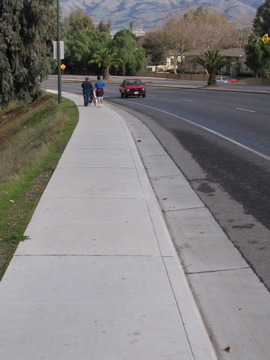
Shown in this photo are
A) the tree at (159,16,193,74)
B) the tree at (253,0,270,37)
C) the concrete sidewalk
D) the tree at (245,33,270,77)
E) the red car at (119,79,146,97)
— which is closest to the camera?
the concrete sidewalk

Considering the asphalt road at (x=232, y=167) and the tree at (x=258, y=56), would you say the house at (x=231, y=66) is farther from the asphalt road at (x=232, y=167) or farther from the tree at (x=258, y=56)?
the asphalt road at (x=232, y=167)

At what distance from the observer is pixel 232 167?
38.3ft

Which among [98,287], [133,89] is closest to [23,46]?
[133,89]

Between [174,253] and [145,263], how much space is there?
1.76ft

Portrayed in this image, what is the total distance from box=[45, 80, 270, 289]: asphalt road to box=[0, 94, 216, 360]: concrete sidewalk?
3.30 ft

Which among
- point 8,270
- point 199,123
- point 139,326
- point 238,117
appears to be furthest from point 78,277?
point 238,117

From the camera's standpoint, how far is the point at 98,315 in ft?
15.2

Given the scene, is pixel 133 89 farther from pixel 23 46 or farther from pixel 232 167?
pixel 232 167

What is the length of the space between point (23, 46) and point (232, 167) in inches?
747

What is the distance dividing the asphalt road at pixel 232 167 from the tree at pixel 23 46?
856 cm

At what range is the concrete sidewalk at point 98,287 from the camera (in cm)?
416

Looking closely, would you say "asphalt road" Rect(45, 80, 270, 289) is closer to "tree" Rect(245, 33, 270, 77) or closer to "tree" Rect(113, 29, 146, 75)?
"tree" Rect(245, 33, 270, 77)

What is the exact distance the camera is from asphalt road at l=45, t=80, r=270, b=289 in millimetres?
7219

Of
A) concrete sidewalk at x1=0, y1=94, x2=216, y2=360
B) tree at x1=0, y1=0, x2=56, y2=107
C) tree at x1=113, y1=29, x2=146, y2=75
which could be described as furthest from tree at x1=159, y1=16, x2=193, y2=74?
concrete sidewalk at x1=0, y1=94, x2=216, y2=360
